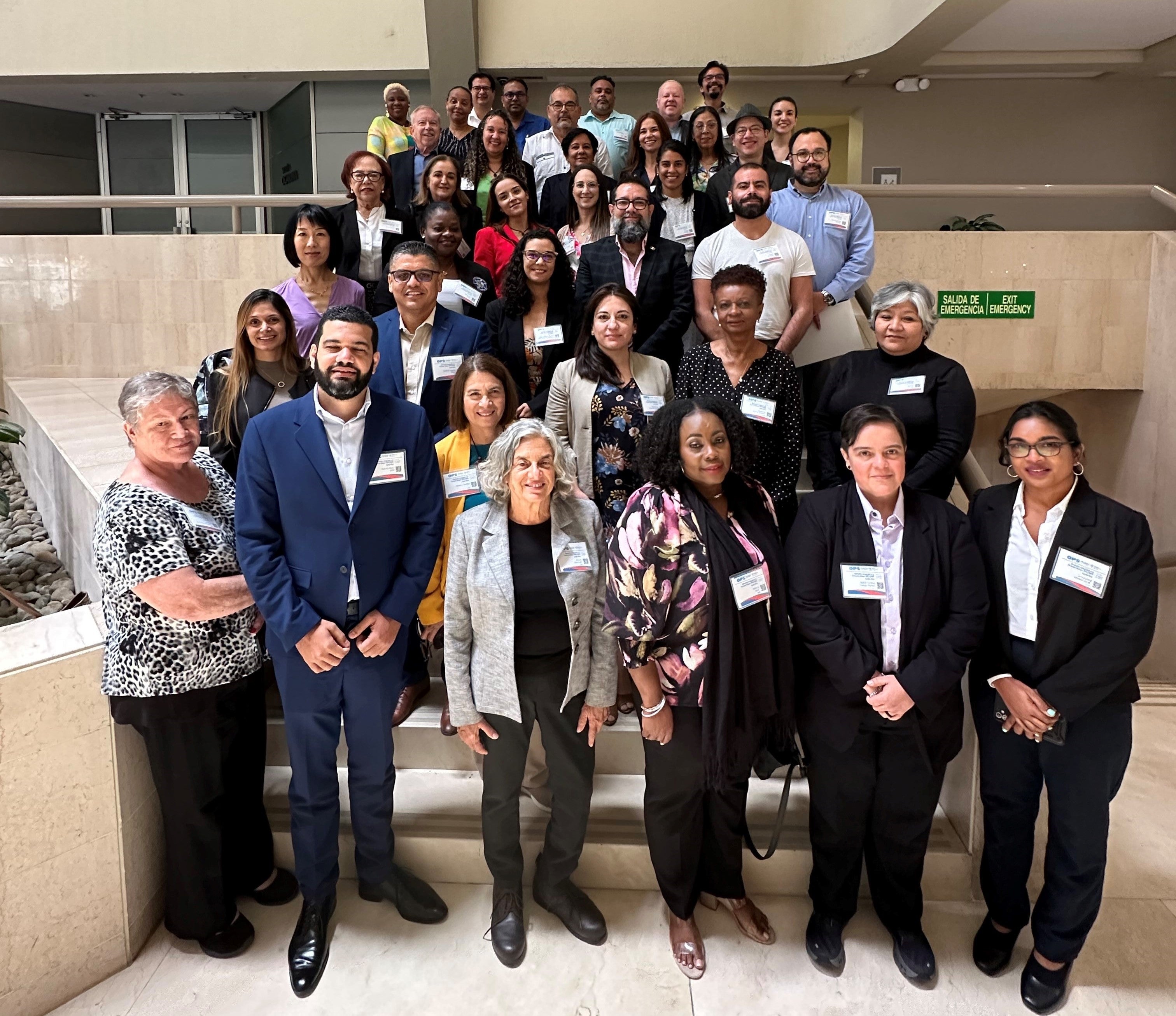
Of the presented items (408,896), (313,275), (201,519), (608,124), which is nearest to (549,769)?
(408,896)

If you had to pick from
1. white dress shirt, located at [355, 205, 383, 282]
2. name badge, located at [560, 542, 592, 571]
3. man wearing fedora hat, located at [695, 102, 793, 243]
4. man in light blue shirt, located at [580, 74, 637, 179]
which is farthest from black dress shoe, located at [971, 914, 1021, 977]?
man in light blue shirt, located at [580, 74, 637, 179]

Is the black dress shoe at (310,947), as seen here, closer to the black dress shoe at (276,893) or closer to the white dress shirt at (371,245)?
the black dress shoe at (276,893)

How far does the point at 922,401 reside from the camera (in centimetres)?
296

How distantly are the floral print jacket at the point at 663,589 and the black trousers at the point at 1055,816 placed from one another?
0.90 meters

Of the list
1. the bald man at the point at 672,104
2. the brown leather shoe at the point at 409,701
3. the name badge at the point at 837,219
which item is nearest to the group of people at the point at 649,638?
the brown leather shoe at the point at 409,701

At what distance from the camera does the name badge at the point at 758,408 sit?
306 centimetres

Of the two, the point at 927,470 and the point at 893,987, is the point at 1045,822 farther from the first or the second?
the point at 927,470

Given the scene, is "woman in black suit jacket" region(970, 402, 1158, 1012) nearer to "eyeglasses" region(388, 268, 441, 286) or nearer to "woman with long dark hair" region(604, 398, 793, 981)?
"woman with long dark hair" region(604, 398, 793, 981)

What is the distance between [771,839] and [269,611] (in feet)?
5.84

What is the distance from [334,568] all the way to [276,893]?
1.23m

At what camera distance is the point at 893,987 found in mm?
2529

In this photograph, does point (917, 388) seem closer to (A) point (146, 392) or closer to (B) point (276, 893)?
(A) point (146, 392)

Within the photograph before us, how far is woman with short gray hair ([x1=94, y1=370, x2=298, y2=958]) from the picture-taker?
2.37 m

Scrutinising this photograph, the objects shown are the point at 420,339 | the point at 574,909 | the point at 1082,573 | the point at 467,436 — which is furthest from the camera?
the point at 420,339
